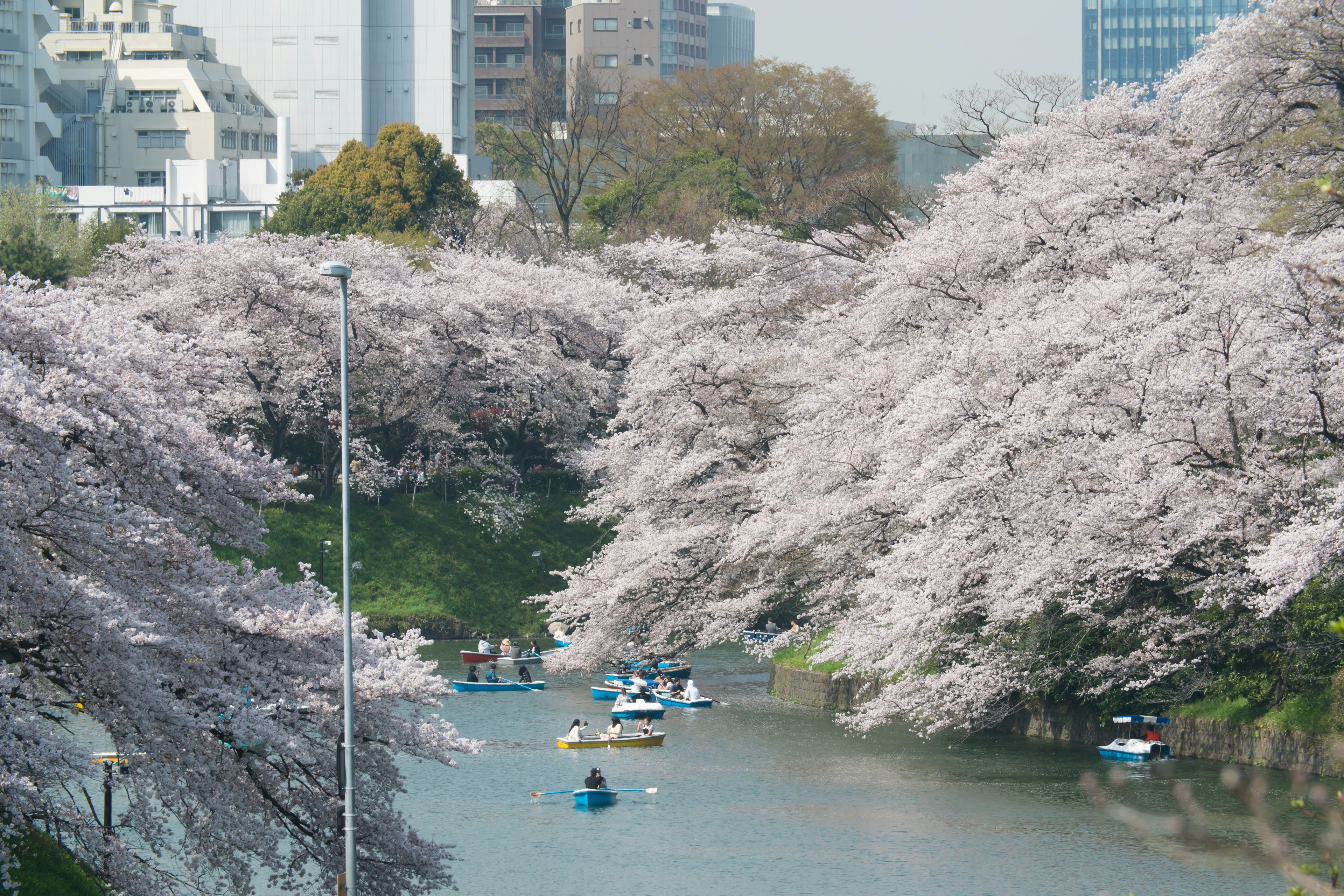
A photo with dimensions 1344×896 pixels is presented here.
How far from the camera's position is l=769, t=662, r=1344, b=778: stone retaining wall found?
24.5 m

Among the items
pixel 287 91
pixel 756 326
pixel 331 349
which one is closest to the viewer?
pixel 756 326

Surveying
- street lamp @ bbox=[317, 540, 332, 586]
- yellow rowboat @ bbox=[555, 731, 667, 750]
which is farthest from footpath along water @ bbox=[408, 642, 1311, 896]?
street lamp @ bbox=[317, 540, 332, 586]

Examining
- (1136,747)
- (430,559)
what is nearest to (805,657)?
(1136,747)

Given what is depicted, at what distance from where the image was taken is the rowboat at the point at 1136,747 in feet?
85.9

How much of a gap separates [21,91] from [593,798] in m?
78.4

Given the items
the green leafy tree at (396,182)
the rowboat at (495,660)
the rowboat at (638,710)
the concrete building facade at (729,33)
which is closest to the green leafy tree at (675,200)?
the green leafy tree at (396,182)

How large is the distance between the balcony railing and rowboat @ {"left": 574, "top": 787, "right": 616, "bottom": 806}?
8216 cm

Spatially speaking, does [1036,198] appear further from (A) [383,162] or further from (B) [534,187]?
(B) [534,187]

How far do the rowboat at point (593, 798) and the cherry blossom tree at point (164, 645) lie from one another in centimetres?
792

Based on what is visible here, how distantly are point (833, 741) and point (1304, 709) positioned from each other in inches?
371

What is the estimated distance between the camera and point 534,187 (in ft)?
346

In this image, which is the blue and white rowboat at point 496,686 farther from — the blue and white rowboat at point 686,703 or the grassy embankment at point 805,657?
the grassy embankment at point 805,657

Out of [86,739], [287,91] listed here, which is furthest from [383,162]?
[86,739]

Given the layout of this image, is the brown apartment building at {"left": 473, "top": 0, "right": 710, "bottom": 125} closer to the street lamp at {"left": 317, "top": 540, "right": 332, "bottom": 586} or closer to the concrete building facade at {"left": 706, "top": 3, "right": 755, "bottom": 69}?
the concrete building facade at {"left": 706, "top": 3, "right": 755, "bottom": 69}
